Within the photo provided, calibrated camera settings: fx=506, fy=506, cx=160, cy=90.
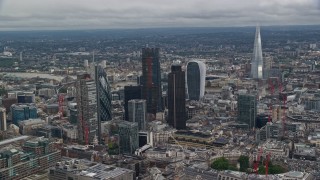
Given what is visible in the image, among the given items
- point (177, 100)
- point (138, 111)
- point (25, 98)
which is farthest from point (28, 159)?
point (25, 98)

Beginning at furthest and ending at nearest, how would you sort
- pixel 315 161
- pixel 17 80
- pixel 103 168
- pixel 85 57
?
1. pixel 85 57
2. pixel 17 80
3. pixel 315 161
4. pixel 103 168

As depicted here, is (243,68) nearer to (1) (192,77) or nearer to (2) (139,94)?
(1) (192,77)

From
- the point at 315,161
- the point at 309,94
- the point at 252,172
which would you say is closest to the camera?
the point at 252,172

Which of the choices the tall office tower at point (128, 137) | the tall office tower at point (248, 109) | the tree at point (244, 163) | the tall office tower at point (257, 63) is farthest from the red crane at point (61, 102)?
the tall office tower at point (257, 63)


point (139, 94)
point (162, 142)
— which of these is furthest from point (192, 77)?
point (162, 142)

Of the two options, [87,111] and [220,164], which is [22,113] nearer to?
[87,111]

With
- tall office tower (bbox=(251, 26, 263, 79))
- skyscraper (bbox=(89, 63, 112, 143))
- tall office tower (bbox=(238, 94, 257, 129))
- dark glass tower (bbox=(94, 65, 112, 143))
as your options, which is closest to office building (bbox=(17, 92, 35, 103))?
skyscraper (bbox=(89, 63, 112, 143))
